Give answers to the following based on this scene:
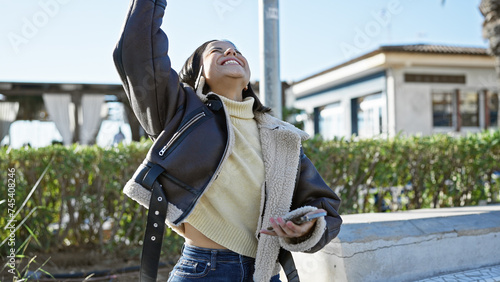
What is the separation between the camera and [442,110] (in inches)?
582

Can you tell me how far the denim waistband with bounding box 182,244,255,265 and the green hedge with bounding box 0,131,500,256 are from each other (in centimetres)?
320

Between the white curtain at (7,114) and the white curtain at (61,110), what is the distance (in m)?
2.28

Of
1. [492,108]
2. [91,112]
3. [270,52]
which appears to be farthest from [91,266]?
[492,108]

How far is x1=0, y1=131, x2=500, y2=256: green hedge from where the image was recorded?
4.67 metres

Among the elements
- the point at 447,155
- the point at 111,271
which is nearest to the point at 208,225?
the point at 111,271

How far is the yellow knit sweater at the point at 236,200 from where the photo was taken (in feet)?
5.05

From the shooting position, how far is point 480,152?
5.34 metres

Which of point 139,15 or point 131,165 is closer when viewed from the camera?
point 139,15

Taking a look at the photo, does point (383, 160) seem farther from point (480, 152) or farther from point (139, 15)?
point (139, 15)

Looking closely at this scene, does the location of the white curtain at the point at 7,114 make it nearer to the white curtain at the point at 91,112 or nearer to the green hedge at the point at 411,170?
the white curtain at the point at 91,112

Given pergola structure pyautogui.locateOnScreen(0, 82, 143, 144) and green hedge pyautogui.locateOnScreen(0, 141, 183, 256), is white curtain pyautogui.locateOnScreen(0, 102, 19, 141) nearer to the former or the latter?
pergola structure pyautogui.locateOnScreen(0, 82, 143, 144)

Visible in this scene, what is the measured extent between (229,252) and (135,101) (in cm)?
60

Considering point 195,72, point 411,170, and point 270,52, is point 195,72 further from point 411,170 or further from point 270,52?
point 411,170

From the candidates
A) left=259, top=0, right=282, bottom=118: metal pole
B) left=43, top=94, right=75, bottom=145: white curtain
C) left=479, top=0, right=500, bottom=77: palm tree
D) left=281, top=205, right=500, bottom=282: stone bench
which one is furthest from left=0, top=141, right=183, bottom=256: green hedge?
left=43, top=94, right=75, bottom=145: white curtain
